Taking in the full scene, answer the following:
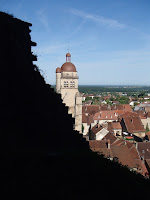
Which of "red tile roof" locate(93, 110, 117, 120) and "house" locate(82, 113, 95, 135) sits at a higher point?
"red tile roof" locate(93, 110, 117, 120)

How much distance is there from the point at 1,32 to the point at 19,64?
0.91 m

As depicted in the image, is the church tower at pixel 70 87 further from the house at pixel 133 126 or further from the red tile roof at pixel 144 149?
the house at pixel 133 126

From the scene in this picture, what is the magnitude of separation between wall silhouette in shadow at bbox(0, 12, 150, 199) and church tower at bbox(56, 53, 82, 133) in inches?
747

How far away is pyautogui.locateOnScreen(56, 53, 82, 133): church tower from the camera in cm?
2461

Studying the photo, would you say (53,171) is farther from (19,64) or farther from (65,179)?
(19,64)

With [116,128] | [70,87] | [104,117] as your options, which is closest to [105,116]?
[104,117]

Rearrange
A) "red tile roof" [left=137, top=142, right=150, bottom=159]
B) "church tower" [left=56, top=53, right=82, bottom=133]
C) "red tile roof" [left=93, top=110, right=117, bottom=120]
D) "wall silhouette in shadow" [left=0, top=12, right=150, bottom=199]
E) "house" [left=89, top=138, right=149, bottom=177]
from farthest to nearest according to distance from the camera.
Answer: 1. "red tile roof" [left=93, top=110, right=117, bottom=120]
2. "church tower" [left=56, top=53, right=82, bottom=133]
3. "red tile roof" [left=137, top=142, right=150, bottom=159]
4. "house" [left=89, top=138, right=149, bottom=177]
5. "wall silhouette in shadow" [left=0, top=12, right=150, bottom=199]

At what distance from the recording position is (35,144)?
386 cm

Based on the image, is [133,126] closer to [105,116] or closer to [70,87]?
[105,116]

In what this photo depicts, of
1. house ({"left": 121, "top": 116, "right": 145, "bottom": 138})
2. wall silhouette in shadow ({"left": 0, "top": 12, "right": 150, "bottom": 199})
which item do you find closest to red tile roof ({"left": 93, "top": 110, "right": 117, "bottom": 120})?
house ({"left": 121, "top": 116, "right": 145, "bottom": 138})

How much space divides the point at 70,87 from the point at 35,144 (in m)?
21.1

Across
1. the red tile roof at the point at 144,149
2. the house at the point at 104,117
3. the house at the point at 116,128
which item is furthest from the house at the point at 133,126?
the red tile roof at the point at 144,149

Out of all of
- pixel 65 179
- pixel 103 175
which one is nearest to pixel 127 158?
pixel 103 175

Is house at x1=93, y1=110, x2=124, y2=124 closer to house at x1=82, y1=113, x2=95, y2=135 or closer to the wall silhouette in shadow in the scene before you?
house at x1=82, y1=113, x2=95, y2=135
